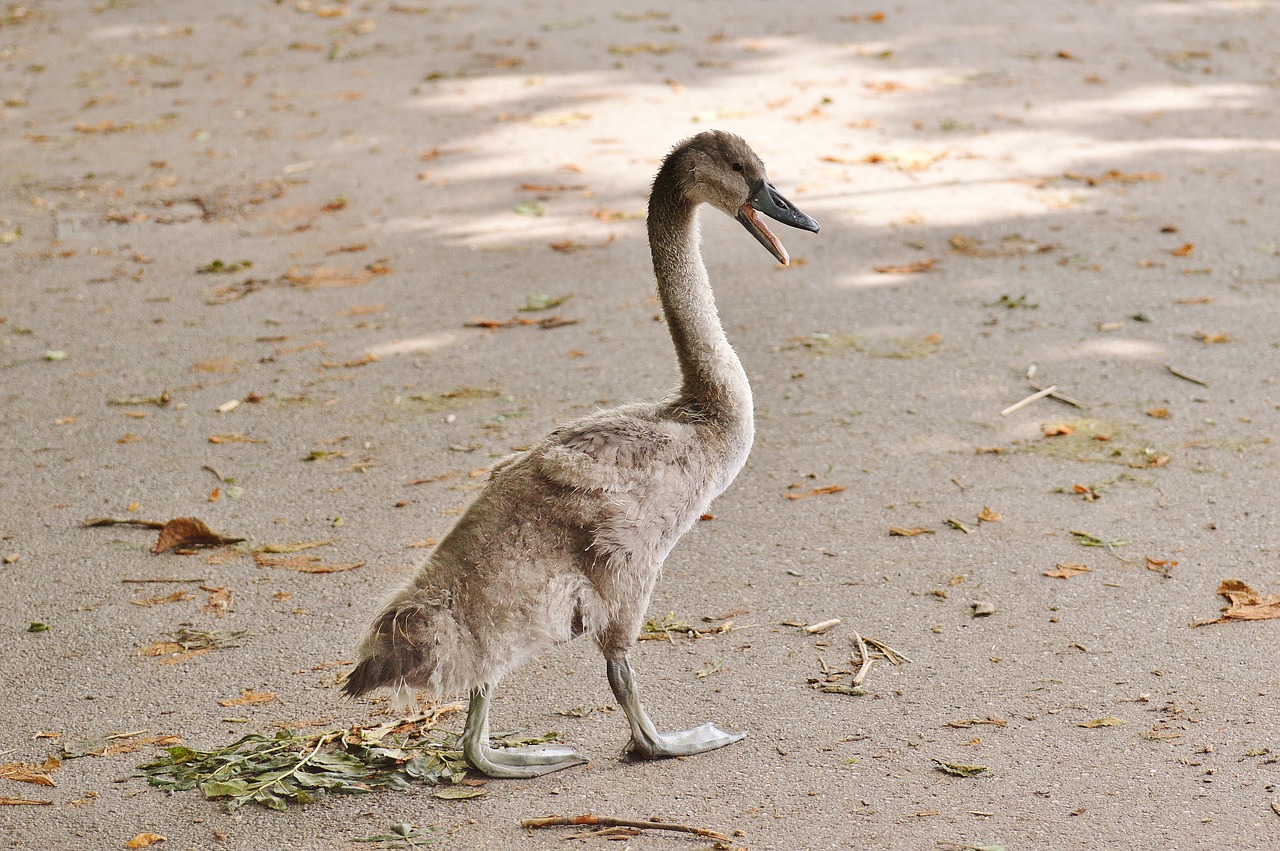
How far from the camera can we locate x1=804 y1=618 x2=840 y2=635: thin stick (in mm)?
4492

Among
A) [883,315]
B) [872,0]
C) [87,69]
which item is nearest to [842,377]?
[883,315]

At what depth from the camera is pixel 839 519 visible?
525 centimetres

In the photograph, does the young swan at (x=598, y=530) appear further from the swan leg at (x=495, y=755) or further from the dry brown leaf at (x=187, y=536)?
the dry brown leaf at (x=187, y=536)

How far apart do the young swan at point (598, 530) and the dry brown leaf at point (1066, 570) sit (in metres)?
1.50

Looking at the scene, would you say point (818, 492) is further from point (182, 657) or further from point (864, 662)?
point (182, 657)

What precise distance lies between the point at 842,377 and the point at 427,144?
5.19m

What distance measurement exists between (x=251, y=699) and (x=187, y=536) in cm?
130

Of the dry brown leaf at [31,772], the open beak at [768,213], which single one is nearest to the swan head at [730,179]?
the open beak at [768,213]

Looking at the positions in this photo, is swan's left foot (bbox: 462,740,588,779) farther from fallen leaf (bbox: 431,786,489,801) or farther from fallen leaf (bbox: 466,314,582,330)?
fallen leaf (bbox: 466,314,582,330)

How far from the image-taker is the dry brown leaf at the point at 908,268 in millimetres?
7711

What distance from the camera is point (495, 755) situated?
12.3 ft

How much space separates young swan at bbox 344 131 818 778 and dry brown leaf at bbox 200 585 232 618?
1437 millimetres

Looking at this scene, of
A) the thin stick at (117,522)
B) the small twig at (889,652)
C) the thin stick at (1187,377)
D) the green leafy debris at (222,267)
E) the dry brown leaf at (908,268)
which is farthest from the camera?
the green leafy debris at (222,267)

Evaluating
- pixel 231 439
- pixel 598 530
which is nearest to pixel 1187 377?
pixel 598 530
